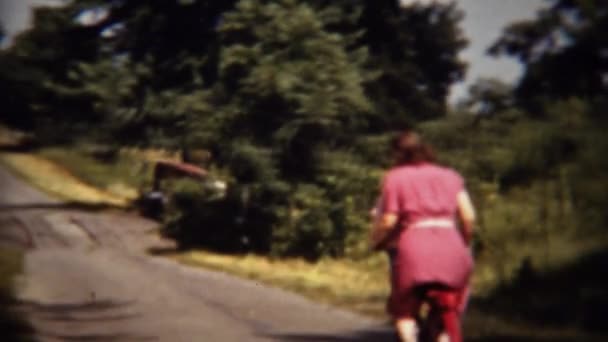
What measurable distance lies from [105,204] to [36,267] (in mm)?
20885

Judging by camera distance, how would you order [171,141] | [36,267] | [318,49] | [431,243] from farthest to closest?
[171,141] → [318,49] → [36,267] → [431,243]

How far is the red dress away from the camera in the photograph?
5457 mm

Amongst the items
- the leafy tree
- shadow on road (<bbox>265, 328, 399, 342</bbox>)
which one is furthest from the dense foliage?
shadow on road (<bbox>265, 328, 399, 342</bbox>)

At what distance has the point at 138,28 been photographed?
33.2m

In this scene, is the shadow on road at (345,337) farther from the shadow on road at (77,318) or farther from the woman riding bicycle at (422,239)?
the woman riding bicycle at (422,239)

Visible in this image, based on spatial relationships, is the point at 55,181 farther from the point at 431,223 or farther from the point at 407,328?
the point at 431,223

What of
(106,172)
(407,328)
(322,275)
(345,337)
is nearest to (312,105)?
(322,275)

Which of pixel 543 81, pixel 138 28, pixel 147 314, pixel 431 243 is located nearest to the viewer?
pixel 431 243

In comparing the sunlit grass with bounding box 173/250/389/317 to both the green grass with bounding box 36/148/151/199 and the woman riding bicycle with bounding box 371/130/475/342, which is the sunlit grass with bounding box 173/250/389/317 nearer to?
the woman riding bicycle with bounding box 371/130/475/342

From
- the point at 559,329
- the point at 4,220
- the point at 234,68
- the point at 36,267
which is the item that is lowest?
the point at 559,329

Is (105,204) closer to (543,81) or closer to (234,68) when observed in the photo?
(234,68)

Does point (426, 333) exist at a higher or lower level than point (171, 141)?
lower

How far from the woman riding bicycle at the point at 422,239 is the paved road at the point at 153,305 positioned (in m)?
3.77

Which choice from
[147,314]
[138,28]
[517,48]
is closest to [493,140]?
[517,48]
